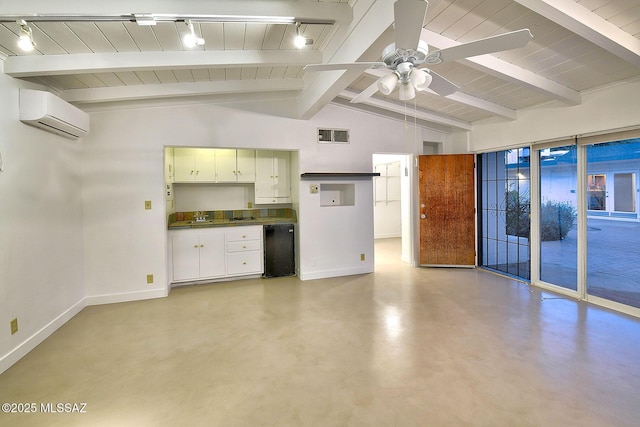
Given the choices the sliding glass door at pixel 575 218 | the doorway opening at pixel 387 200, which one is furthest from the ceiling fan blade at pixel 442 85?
the doorway opening at pixel 387 200

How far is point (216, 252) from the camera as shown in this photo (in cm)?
467

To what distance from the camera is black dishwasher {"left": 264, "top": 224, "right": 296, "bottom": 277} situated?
4965mm

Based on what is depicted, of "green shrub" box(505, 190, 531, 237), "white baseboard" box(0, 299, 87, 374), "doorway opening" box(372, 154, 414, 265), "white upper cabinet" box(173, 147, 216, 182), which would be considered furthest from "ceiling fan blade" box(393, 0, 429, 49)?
"doorway opening" box(372, 154, 414, 265)

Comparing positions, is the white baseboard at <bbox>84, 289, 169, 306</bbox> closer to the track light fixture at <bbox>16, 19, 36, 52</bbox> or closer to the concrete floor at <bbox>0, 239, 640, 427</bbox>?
the concrete floor at <bbox>0, 239, 640, 427</bbox>

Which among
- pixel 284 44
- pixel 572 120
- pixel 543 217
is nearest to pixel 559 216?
pixel 543 217

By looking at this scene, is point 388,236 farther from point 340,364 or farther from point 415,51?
point 415,51

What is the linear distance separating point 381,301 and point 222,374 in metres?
2.15

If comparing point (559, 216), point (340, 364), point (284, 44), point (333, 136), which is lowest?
point (340, 364)

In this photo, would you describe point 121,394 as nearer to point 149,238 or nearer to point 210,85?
point 149,238

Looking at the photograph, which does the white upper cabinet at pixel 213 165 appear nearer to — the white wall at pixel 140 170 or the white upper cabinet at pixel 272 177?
the white upper cabinet at pixel 272 177

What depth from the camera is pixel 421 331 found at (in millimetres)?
3055

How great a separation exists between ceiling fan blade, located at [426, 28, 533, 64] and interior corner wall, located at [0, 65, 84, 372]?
3.41 meters

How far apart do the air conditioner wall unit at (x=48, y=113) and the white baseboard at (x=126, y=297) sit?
2.01m

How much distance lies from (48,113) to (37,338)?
207 cm
